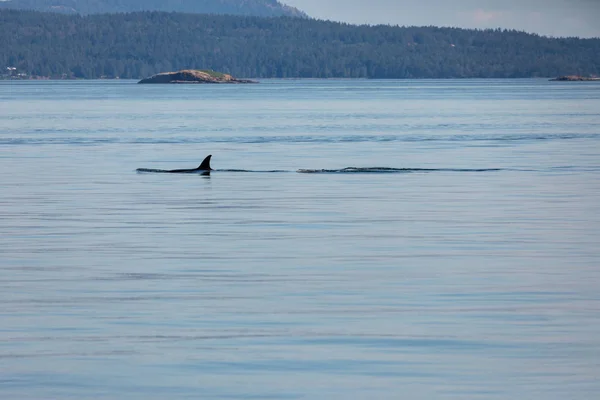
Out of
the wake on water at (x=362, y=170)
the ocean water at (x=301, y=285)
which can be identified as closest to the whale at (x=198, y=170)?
the wake on water at (x=362, y=170)

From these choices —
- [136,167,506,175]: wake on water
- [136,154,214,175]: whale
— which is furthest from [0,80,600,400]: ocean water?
[136,154,214,175]: whale

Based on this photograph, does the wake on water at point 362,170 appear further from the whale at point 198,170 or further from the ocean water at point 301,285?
the ocean water at point 301,285

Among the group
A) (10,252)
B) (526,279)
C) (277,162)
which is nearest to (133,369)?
(526,279)

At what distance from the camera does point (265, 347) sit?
16.2 meters

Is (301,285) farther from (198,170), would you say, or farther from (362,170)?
(362,170)

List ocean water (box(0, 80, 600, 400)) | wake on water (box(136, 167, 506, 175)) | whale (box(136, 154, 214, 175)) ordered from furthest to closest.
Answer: wake on water (box(136, 167, 506, 175)) → whale (box(136, 154, 214, 175)) → ocean water (box(0, 80, 600, 400))

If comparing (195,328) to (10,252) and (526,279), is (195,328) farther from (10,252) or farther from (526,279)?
(10,252)

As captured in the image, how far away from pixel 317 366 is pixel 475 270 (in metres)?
7.56

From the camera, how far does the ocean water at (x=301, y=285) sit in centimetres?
1476

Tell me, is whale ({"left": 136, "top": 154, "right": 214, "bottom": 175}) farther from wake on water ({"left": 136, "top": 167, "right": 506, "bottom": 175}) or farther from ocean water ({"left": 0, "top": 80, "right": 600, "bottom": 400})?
ocean water ({"left": 0, "top": 80, "right": 600, "bottom": 400})

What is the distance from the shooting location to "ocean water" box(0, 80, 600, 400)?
14.8 meters

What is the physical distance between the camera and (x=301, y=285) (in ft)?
68.2

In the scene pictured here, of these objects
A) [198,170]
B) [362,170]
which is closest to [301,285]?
[198,170]

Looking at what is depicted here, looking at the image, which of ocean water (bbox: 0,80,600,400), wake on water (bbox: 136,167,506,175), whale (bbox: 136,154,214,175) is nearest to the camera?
ocean water (bbox: 0,80,600,400)
